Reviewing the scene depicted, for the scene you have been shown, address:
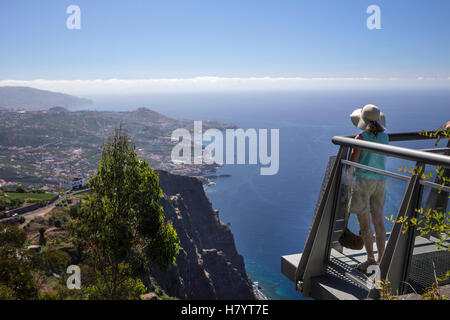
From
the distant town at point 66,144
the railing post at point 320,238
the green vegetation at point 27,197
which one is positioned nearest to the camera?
the railing post at point 320,238

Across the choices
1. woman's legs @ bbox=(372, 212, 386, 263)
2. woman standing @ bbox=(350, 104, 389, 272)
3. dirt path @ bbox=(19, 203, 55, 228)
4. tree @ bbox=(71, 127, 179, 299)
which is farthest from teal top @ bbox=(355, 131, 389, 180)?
dirt path @ bbox=(19, 203, 55, 228)

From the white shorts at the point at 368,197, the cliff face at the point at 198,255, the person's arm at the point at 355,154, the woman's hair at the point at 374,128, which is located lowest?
the cliff face at the point at 198,255

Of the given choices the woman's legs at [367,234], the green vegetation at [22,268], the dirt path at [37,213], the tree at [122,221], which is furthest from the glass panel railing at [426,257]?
the dirt path at [37,213]

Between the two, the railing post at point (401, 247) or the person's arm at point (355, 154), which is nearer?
the railing post at point (401, 247)

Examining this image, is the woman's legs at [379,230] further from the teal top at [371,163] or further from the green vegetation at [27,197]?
the green vegetation at [27,197]

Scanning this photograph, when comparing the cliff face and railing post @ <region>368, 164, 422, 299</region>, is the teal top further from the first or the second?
the cliff face

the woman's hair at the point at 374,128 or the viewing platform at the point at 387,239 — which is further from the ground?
the woman's hair at the point at 374,128

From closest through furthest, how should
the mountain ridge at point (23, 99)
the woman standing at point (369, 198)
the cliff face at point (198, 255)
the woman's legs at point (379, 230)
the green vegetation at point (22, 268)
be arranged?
the woman standing at point (369, 198)
the woman's legs at point (379, 230)
the green vegetation at point (22, 268)
the cliff face at point (198, 255)
the mountain ridge at point (23, 99)

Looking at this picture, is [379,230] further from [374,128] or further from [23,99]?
[23,99]
